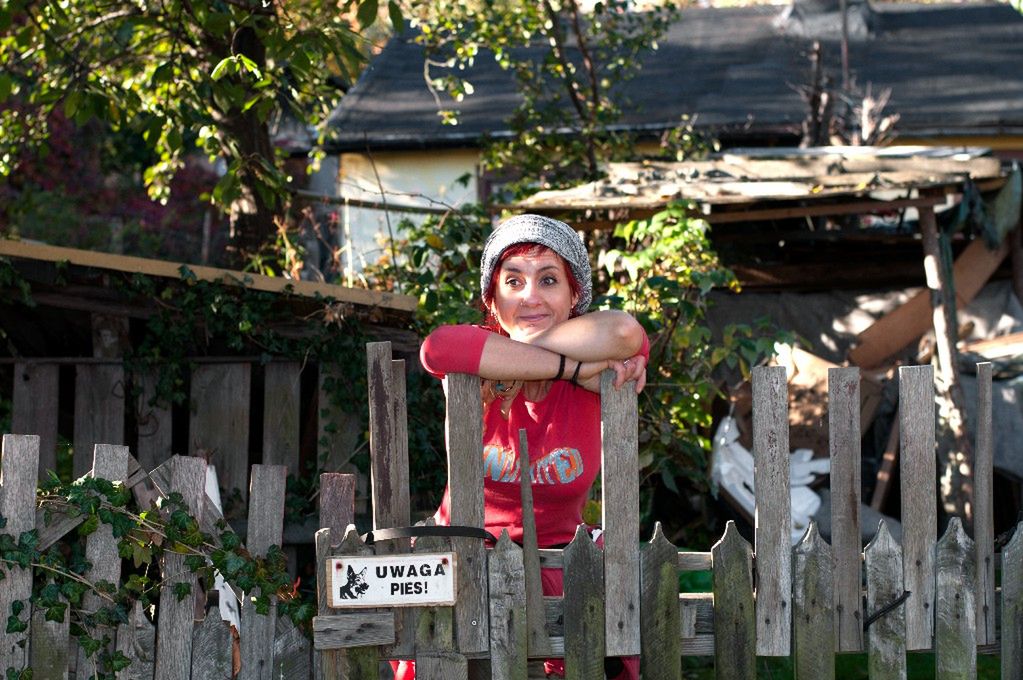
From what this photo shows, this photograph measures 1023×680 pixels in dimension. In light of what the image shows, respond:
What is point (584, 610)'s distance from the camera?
344cm

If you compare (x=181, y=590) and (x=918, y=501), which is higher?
(x=918, y=501)

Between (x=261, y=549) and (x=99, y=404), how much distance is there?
2918 mm

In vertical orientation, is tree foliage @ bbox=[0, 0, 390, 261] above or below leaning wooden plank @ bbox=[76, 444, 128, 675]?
above

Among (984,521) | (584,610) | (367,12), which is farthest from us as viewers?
(367,12)

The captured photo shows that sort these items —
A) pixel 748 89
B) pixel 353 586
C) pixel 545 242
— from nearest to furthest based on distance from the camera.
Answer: pixel 353 586 → pixel 545 242 → pixel 748 89

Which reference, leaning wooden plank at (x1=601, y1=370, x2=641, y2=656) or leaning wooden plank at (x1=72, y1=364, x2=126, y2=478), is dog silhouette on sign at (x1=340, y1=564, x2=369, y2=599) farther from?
leaning wooden plank at (x1=72, y1=364, x2=126, y2=478)

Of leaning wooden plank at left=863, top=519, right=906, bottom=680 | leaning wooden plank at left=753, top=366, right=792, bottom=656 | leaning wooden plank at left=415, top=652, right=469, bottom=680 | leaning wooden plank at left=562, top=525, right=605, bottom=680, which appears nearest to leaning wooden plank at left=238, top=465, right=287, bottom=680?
leaning wooden plank at left=415, top=652, right=469, bottom=680

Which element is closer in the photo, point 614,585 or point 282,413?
point 614,585

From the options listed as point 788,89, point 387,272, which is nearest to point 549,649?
Answer: point 387,272

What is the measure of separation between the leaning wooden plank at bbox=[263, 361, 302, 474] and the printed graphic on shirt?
2830 mm

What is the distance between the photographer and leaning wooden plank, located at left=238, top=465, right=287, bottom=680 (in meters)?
3.51

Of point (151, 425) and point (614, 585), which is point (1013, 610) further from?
point (151, 425)

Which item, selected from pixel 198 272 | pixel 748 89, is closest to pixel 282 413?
pixel 198 272

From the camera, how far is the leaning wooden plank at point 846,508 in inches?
139
